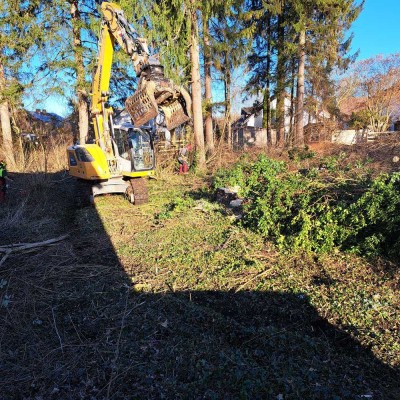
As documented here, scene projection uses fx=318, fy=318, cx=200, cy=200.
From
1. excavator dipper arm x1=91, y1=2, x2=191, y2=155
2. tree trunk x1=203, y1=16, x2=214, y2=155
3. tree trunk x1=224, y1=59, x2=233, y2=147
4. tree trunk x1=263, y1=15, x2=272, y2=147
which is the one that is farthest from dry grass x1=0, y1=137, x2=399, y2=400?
tree trunk x1=263, y1=15, x2=272, y2=147

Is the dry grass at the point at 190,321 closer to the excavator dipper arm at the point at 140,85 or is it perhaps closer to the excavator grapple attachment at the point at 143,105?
the excavator grapple attachment at the point at 143,105

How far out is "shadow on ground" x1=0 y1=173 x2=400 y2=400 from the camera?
2553mm

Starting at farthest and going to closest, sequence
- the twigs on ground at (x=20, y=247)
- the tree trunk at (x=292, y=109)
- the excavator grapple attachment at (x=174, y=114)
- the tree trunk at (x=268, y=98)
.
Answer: the tree trunk at (x=268, y=98), the tree trunk at (x=292, y=109), the excavator grapple attachment at (x=174, y=114), the twigs on ground at (x=20, y=247)

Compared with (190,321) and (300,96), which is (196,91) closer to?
(300,96)

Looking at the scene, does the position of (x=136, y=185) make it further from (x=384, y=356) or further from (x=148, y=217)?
(x=384, y=356)

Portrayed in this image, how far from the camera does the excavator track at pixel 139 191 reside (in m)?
9.09

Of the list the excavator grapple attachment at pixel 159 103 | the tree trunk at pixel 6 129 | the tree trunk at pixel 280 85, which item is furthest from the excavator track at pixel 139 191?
the tree trunk at pixel 280 85

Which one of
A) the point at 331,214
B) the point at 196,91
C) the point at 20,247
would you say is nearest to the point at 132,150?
the point at 20,247

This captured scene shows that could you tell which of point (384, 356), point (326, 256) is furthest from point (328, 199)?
point (384, 356)

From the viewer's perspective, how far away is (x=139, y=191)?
9.12 metres

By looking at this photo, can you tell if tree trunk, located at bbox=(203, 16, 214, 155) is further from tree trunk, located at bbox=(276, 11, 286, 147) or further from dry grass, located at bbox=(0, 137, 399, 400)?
dry grass, located at bbox=(0, 137, 399, 400)

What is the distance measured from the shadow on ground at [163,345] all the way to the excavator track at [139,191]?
4.29m

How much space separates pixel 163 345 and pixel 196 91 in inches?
537

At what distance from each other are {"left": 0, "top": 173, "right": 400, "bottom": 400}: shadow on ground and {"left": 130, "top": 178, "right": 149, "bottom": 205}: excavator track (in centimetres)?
429
